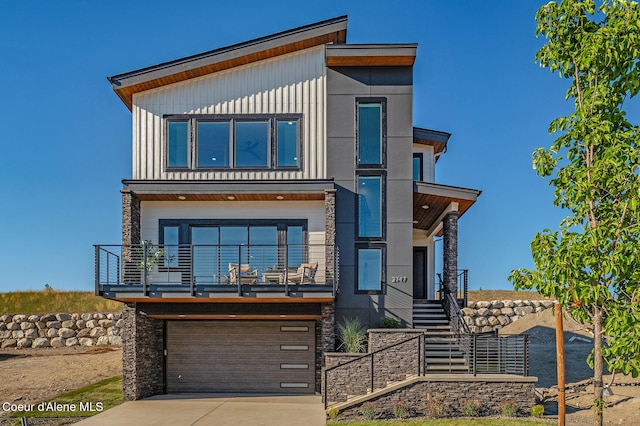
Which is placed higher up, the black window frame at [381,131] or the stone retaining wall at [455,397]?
the black window frame at [381,131]

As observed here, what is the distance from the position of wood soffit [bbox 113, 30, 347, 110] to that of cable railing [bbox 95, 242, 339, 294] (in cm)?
470

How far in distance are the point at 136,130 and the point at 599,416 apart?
1404cm

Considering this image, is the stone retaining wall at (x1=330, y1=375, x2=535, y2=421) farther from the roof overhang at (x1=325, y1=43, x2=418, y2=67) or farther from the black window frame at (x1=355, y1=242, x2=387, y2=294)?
the roof overhang at (x1=325, y1=43, x2=418, y2=67)

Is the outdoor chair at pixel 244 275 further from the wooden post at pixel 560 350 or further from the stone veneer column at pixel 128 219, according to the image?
the wooden post at pixel 560 350

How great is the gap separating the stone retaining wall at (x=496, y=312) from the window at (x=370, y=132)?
1222 centimetres

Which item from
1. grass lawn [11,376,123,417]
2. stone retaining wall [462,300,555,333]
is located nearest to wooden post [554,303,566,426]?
grass lawn [11,376,123,417]

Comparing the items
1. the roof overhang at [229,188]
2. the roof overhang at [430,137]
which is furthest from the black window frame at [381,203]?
the roof overhang at [430,137]

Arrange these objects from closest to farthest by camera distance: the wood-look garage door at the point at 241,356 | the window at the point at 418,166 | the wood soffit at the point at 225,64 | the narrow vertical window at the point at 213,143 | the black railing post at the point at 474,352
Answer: the black railing post at the point at 474,352, the wood soffit at the point at 225,64, the narrow vertical window at the point at 213,143, the wood-look garage door at the point at 241,356, the window at the point at 418,166

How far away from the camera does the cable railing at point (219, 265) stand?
1509 cm

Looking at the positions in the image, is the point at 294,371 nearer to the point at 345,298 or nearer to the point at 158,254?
the point at 345,298

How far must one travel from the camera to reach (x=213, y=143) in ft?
55.4

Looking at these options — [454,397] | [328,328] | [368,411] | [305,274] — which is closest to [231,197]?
[305,274]

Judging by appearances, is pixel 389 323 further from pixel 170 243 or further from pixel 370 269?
pixel 170 243

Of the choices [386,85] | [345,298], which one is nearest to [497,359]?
[345,298]
